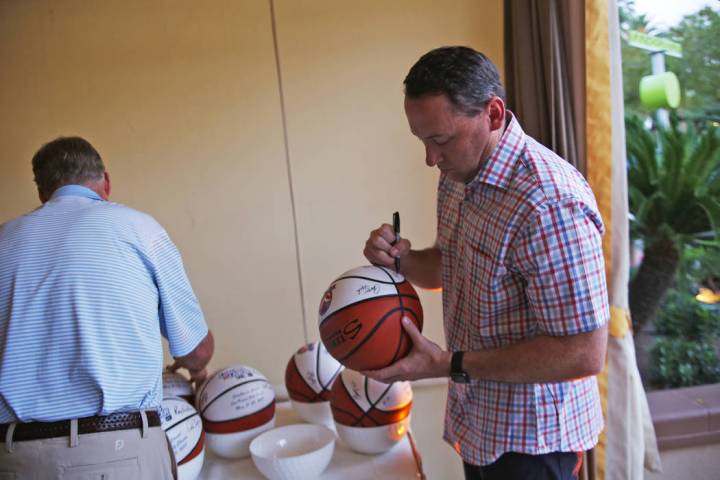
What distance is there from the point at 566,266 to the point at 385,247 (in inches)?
23.4

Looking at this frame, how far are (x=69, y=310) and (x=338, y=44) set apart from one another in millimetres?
1809

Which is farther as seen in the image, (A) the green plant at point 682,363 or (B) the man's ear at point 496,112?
(A) the green plant at point 682,363

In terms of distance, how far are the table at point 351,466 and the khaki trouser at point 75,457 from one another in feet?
1.54

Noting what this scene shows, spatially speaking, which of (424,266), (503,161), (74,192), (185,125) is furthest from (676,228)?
(74,192)

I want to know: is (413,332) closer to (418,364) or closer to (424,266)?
(418,364)

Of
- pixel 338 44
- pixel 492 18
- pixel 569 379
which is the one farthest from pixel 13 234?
pixel 492 18

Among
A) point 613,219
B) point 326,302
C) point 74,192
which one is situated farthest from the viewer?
point 613,219

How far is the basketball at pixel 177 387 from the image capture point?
217 cm

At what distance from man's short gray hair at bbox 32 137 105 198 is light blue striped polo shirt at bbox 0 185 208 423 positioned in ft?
0.32

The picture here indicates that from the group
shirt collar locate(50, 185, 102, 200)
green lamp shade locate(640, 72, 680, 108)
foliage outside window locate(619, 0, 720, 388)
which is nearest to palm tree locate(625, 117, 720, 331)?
foliage outside window locate(619, 0, 720, 388)

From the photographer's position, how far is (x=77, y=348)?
1572 millimetres

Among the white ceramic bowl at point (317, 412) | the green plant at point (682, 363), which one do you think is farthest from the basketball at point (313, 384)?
the green plant at point (682, 363)

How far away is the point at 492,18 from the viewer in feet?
9.55
